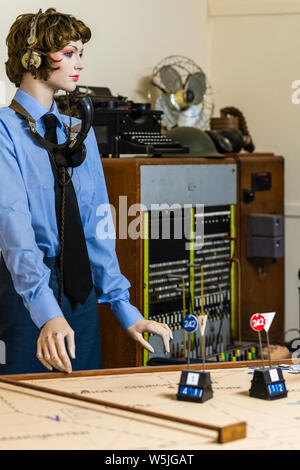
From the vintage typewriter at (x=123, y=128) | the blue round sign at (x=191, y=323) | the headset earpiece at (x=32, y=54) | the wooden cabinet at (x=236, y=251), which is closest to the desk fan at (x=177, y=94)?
the wooden cabinet at (x=236, y=251)

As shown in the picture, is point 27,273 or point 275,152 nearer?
point 27,273

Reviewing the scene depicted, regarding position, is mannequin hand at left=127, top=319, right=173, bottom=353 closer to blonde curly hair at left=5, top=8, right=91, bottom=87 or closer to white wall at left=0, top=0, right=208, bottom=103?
blonde curly hair at left=5, top=8, right=91, bottom=87

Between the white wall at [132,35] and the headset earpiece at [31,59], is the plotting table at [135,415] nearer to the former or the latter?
the headset earpiece at [31,59]

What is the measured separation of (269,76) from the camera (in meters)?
4.93

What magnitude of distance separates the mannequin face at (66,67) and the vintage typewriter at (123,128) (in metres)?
1.36

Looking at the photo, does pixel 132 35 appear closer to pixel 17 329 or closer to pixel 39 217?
pixel 39 217

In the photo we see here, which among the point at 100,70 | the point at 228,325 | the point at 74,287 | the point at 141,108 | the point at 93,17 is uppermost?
the point at 93,17

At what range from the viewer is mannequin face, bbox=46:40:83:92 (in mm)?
2289

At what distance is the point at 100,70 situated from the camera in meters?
4.34

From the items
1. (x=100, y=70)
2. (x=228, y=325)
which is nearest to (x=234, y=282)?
(x=228, y=325)

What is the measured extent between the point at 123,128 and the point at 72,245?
156 centimetres

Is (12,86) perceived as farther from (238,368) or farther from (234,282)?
(238,368)

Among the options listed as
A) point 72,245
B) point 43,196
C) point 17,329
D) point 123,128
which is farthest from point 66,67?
point 123,128

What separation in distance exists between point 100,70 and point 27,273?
252cm
